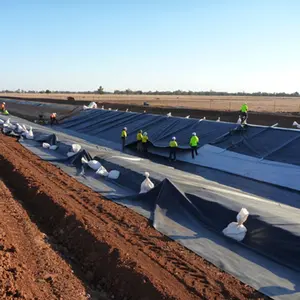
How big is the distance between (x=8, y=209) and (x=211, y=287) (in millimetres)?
5314

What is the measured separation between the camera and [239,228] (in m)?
7.06

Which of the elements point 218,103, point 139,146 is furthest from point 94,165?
point 218,103

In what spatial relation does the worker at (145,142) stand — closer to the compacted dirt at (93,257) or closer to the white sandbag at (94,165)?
the white sandbag at (94,165)

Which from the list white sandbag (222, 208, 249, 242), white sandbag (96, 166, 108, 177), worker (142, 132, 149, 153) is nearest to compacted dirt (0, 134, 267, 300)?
white sandbag (222, 208, 249, 242)

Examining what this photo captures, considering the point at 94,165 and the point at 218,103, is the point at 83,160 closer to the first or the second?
the point at 94,165

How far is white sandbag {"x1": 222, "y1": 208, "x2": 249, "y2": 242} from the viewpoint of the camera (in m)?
7.03

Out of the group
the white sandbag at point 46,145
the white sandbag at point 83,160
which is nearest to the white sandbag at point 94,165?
the white sandbag at point 83,160

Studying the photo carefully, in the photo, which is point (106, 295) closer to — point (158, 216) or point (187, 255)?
point (187, 255)

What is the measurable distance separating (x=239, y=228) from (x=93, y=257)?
106 inches

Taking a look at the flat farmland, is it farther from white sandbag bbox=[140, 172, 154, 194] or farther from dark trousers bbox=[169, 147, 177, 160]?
white sandbag bbox=[140, 172, 154, 194]

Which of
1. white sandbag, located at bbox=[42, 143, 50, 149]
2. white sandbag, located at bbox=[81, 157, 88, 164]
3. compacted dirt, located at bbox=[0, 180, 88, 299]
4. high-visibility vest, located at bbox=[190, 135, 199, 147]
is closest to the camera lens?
compacted dirt, located at bbox=[0, 180, 88, 299]

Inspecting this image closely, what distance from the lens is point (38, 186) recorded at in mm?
10453

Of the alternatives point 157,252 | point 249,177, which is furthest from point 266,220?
point 249,177

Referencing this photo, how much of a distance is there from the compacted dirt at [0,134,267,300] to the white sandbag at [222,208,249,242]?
101 centimetres
